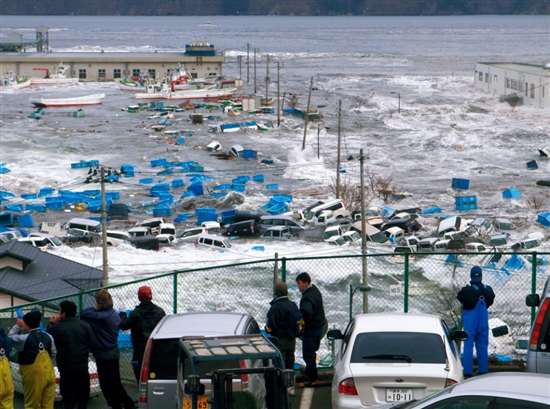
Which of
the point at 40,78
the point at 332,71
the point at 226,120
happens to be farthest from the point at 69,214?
the point at 332,71

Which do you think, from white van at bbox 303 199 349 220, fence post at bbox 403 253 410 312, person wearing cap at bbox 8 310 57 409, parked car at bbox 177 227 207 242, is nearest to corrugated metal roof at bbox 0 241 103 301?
parked car at bbox 177 227 207 242

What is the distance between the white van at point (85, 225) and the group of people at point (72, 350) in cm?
2859

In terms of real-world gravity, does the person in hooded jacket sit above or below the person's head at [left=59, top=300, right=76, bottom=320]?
below

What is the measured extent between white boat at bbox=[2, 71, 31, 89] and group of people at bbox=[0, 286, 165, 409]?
96735 millimetres

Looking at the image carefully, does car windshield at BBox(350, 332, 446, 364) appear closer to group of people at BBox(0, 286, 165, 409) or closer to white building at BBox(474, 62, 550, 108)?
group of people at BBox(0, 286, 165, 409)

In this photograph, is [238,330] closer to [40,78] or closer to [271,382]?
[271,382]

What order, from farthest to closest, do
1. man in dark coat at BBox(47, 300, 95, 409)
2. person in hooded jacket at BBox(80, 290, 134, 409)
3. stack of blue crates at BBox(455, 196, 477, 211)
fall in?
stack of blue crates at BBox(455, 196, 477, 211), person in hooded jacket at BBox(80, 290, 134, 409), man in dark coat at BBox(47, 300, 95, 409)

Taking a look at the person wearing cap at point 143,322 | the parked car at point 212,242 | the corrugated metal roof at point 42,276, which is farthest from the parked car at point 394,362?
the parked car at point 212,242

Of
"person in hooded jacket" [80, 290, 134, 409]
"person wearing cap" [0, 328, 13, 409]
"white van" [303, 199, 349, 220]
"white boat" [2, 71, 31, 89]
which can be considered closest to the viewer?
"person wearing cap" [0, 328, 13, 409]

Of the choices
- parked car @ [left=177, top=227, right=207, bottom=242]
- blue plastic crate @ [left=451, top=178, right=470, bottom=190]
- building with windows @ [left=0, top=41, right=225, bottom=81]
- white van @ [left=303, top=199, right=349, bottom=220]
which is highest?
building with windows @ [left=0, top=41, right=225, bottom=81]

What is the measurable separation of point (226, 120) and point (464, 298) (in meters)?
64.5

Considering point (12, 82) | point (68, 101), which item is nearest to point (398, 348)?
point (68, 101)

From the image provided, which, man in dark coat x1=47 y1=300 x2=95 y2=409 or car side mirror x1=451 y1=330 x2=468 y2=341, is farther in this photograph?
car side mirror x1=451 y1=330 x2=468 y2=341

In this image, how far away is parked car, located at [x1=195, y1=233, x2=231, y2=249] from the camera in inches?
1325
